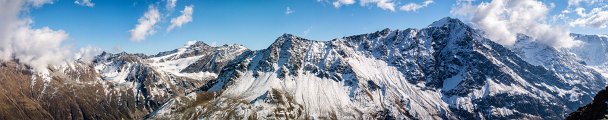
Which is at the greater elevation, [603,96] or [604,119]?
[603,96]

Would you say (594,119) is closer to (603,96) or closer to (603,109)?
(603,109)

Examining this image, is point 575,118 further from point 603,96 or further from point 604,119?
point 604,119

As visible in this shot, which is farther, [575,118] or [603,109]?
[575,118]

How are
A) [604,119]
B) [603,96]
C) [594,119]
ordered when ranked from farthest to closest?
1. [603,96]
2. [594,119]
3. [604,119]

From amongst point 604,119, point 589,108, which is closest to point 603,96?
point 589,108

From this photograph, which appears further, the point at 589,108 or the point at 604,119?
the point at 589,108

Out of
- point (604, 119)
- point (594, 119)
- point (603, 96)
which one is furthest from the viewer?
point (603, 96)

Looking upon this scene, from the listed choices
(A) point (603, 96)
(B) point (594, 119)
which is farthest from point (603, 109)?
(A) point (603, 96)

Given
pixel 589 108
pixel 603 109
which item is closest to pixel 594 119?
pixel 603 109
